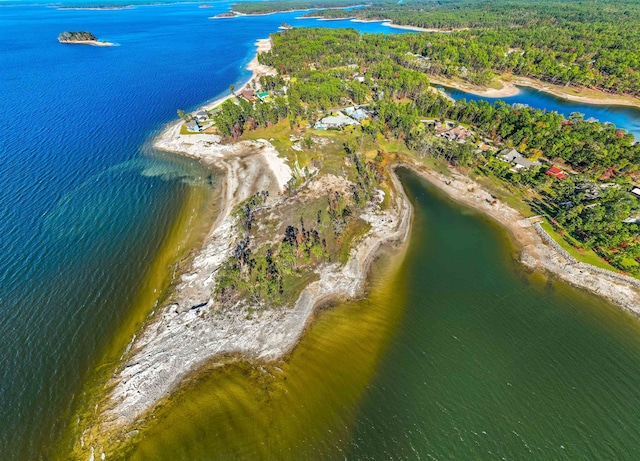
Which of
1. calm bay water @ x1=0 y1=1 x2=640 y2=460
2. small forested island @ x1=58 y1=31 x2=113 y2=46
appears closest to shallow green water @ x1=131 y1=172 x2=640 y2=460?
calm bay water @ x1=0 y1=1 x2=640 y2=460

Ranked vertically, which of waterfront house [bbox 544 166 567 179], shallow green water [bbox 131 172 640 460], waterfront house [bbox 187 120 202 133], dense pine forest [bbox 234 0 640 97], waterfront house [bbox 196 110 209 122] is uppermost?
dense pine forest [bbox 234 0 640 97]

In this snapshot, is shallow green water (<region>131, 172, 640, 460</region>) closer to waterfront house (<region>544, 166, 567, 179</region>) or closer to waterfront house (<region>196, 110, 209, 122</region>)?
waterfront house (<region>544, 166, 567, 179</region>)

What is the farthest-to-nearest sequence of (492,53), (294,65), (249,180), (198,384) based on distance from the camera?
(492,53) < (294,65) < (249,180) < (198,384)

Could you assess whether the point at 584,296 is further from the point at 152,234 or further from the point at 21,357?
the point at 21,357

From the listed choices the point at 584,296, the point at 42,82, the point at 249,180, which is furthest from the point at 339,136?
the point at 42,82

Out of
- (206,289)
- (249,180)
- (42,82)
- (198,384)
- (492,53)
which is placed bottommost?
(198,384)

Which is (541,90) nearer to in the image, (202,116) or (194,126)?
(202,116)

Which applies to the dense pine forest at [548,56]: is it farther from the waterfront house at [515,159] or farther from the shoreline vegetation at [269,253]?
the shoreline vegetation at [269,253]
